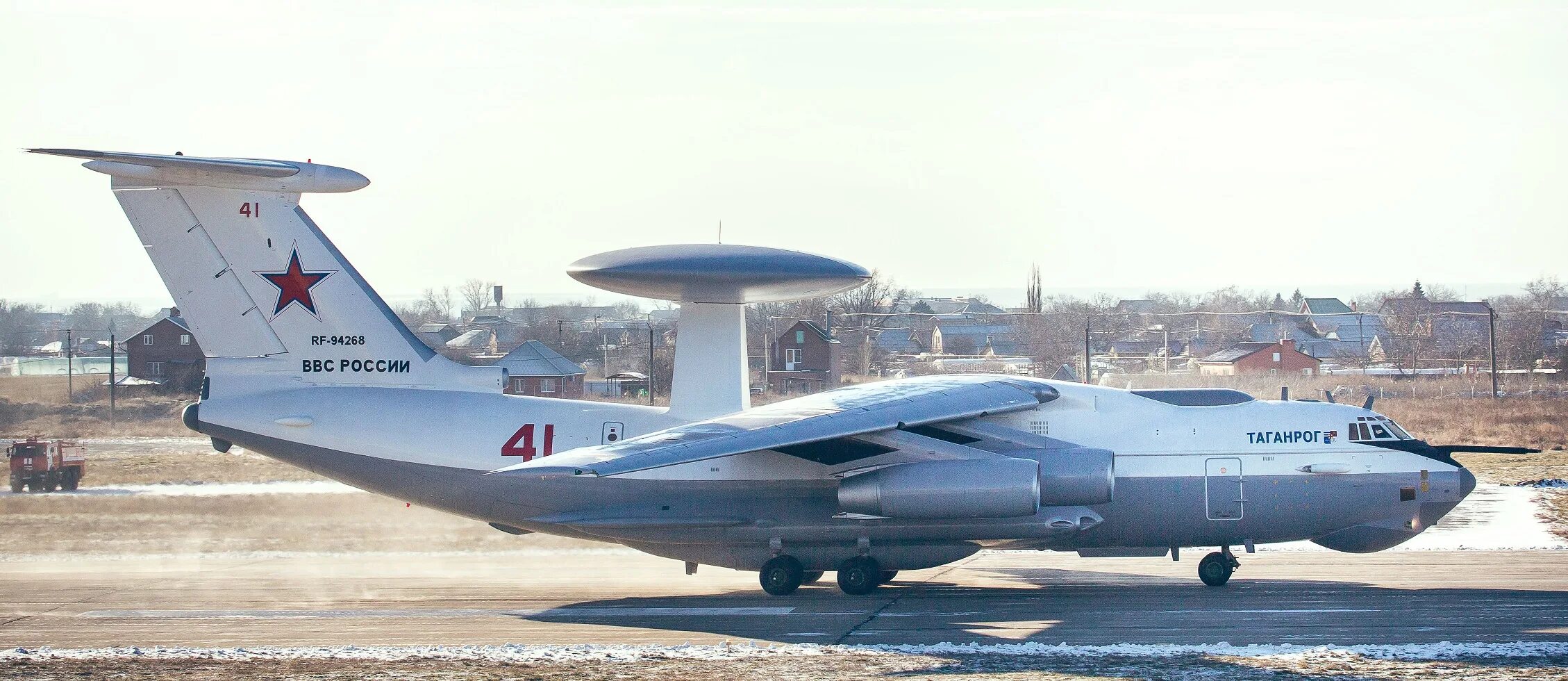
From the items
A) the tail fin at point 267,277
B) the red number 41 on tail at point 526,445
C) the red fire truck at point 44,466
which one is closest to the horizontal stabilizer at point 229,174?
the tail fin at point 267,277

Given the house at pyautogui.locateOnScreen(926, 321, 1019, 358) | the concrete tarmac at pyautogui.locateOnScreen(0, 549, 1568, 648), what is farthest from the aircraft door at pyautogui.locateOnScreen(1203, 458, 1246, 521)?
the house at pyautogui.locateOnScreen(926, 321, 1019, 358)

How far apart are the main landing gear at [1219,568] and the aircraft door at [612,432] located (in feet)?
20.4

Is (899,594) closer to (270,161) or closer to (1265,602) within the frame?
(1265,602)

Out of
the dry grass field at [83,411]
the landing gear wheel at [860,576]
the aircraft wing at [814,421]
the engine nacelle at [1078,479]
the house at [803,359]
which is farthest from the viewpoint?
the house at [803,359]

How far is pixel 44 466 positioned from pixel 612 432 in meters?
13.6

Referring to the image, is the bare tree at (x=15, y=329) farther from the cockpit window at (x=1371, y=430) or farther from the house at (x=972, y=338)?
the cockpit window at (x=1371, y=430)

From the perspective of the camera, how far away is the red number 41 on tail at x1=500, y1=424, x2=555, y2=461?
14367 millimetres

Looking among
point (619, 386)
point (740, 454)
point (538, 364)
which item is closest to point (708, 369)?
point (740, 454)

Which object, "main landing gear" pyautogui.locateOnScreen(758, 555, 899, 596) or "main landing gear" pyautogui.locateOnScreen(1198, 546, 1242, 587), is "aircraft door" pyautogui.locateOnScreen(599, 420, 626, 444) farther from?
"main landing gear" pyautogui.locateOnScreen(1198, 546, 1242, 587)

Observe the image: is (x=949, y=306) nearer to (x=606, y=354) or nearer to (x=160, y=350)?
(x=606, y=354)

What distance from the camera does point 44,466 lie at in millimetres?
23031

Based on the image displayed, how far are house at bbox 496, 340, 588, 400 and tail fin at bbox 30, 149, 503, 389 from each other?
73.8 feet

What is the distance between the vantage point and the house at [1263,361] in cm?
3950

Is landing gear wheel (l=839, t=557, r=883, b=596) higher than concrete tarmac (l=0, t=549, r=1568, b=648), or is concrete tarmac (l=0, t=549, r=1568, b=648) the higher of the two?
landing gear wheel (l=839, t=557, r=883, b=596)
